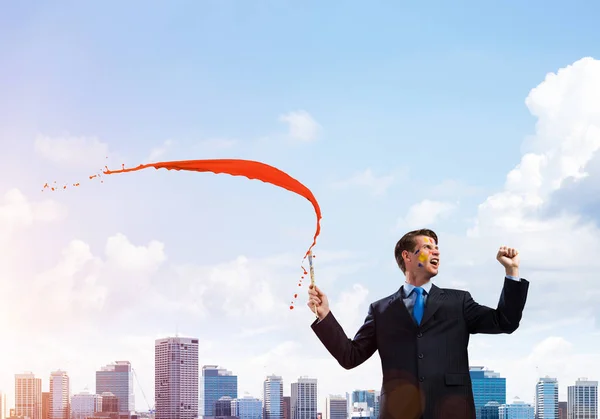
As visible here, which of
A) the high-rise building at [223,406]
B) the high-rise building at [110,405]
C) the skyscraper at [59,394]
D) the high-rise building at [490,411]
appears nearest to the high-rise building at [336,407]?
the high-rise building at [223,406]

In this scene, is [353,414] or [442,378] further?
[353,414]

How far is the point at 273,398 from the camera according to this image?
440 feet

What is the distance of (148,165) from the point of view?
5922 millimetres

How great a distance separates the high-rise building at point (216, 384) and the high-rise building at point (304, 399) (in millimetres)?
10834

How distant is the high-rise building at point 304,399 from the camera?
422 ft

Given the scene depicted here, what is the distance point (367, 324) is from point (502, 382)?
125 meters

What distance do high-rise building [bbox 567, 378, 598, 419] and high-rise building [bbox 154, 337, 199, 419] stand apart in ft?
174

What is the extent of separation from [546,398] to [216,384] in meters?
48.7

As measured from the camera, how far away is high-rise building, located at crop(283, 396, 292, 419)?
432 ft

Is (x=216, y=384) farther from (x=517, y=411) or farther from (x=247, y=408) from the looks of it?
(x=517, y=411)

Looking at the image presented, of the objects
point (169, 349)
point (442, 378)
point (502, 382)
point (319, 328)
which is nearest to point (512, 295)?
point (442, 378)

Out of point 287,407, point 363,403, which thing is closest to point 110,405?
point 287,407

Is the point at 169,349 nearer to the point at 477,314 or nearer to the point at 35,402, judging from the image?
the point at 35,402

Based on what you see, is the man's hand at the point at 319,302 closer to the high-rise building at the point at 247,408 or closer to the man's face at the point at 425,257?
the man's face at the point at 425,257
